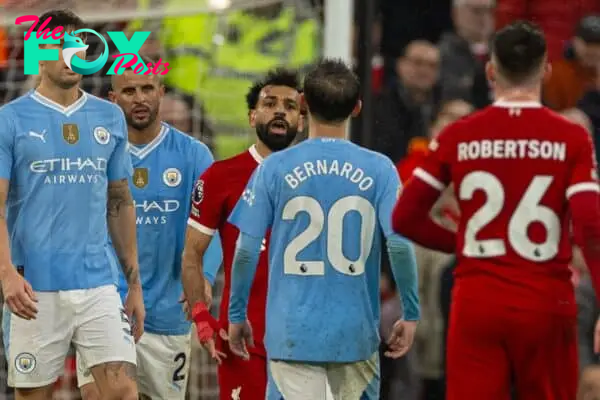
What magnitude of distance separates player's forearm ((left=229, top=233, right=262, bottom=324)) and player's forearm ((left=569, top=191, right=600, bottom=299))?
1.36 metres

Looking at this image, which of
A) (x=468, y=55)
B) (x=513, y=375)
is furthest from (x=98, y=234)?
(x=468, y=55)

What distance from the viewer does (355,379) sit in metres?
6.46

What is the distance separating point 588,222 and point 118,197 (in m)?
2.69

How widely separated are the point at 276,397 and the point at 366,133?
3.69m

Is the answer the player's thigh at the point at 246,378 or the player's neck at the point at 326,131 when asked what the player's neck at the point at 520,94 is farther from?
the player's thigh at the point at 246,378

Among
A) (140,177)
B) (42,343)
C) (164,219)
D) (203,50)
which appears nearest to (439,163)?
(42,343)

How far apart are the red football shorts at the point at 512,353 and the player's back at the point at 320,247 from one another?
2.47 ft

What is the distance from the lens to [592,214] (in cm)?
555

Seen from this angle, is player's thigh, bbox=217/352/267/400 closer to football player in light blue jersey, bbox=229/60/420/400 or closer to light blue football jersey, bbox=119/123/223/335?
light blue football jersey, bbox=119/123/223/335

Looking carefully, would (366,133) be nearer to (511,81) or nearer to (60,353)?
(60,353)

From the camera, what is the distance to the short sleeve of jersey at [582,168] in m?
5.57

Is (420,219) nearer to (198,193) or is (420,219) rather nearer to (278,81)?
(198,193)

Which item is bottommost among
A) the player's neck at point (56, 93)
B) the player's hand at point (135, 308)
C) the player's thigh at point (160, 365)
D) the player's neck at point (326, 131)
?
the player's thigh at point (160, 365)

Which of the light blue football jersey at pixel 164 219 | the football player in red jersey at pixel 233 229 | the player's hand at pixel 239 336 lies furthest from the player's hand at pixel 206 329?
the player's hand at pixel 239 336
